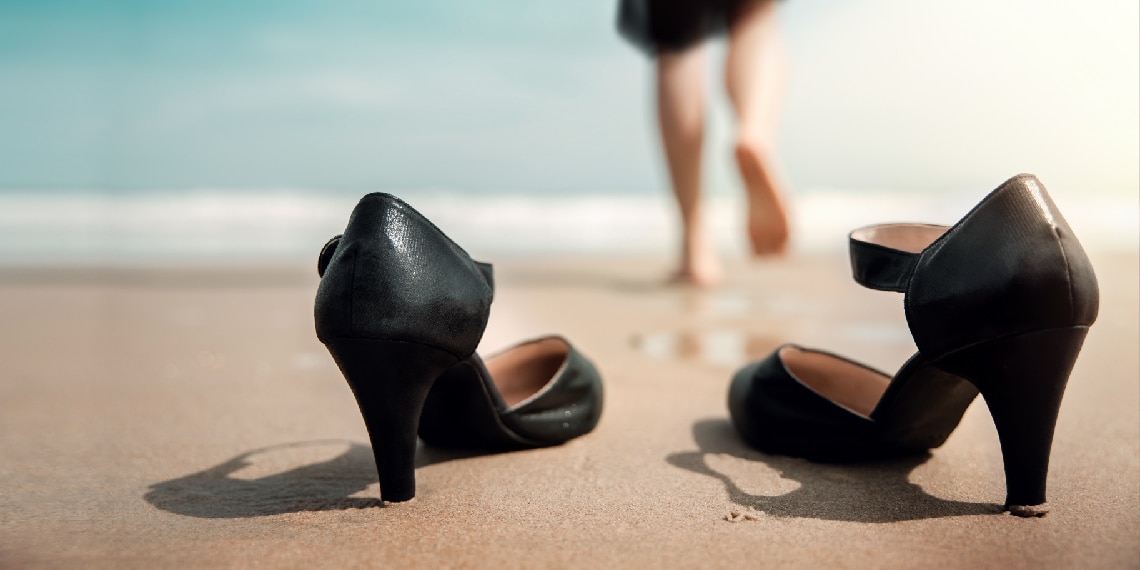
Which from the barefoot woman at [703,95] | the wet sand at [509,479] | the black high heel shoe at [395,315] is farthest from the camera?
the barefoot woman at [703,95]

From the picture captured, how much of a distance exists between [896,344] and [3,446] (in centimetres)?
217

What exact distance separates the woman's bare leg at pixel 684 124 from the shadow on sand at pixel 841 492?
207cm

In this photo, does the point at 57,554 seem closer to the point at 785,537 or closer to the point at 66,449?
the point at 66,449

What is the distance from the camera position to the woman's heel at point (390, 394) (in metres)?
1.08

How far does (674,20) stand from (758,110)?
52 cm

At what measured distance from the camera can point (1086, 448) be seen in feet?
4.49

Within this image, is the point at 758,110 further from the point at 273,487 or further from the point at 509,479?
the point at 273,487

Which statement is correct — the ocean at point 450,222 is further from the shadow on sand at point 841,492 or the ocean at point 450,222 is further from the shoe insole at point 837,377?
the shadow on sand at point 841,492

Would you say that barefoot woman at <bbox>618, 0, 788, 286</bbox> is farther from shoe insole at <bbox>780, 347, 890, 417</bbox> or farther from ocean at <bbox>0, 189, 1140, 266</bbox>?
shoe insole at <bbox>780, 347, 890, 417</bbox>

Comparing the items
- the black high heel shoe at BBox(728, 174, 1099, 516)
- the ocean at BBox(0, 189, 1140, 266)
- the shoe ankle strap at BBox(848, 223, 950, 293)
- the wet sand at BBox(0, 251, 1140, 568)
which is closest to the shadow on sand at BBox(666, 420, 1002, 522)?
the wet sand at BBox(0, 251, 1140, 568)

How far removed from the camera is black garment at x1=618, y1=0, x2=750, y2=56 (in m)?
3.12

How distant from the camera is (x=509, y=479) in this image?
4.10 ft

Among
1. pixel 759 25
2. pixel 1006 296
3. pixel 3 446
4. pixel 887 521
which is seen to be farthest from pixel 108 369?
pixel 759 25

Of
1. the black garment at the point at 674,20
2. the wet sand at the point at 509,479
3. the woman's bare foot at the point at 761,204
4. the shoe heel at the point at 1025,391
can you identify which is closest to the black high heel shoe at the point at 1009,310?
the shoe heel at the point at 1025,391
